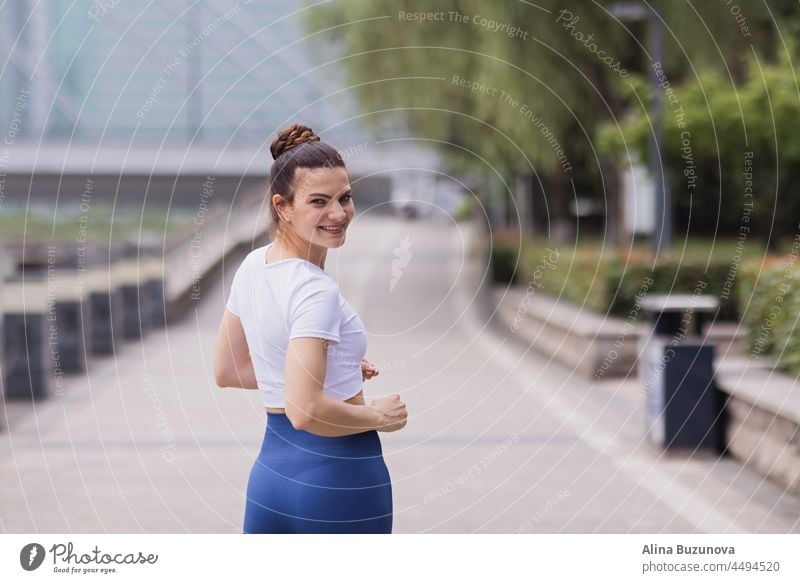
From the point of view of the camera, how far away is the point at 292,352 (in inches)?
127

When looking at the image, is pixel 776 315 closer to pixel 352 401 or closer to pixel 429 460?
pixel 429 460

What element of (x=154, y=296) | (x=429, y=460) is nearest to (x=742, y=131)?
(x=154, y=296)

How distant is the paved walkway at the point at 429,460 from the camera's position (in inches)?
282

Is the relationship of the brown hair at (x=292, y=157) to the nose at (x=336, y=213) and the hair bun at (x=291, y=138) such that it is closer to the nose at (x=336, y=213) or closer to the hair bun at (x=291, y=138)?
the hair bun at (x=291, y=138)

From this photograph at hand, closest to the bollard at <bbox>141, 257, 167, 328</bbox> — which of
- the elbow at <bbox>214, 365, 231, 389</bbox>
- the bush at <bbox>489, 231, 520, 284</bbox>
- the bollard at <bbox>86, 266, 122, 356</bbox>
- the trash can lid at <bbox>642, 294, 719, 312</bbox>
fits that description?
the bollard at <bbox>86, 266, 122, 356</bbox>

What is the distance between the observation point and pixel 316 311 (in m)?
3.25

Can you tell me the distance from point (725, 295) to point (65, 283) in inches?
310

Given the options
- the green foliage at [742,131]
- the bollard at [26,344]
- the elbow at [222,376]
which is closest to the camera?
the elbow at [222,376]

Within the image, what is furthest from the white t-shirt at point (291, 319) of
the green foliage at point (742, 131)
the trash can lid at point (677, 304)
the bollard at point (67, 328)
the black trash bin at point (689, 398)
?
the green foliage at point (742, 131)

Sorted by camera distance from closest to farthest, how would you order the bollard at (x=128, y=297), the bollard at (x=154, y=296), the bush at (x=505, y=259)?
1. the bollard at (x=128, y=297)
2. the bollard at (x=154, y=296)
3. the bush at (x=505, y=259)

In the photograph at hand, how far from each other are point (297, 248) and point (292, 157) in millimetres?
259

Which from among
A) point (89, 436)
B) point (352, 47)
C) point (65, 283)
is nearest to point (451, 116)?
point (352, 47)

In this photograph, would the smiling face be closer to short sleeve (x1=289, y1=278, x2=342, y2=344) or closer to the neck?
the neck
